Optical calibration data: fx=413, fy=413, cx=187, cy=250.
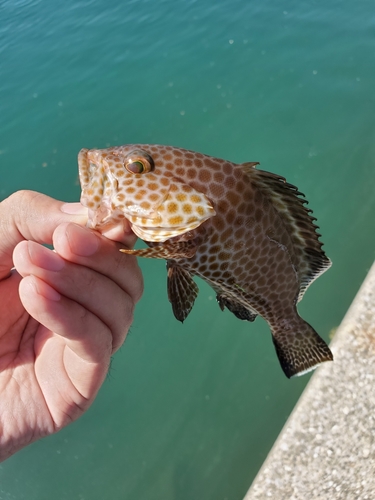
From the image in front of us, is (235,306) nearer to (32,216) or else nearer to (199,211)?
(199,211)

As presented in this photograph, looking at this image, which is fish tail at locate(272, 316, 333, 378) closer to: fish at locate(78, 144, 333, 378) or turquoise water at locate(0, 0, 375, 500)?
fish at locate(78, 144, 333, 378)

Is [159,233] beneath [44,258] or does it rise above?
beneath

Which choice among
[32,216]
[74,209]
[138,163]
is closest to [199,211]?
[138,163]

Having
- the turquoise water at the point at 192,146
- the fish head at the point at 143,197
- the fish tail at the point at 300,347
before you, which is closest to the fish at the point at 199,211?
the fish head at the point at 143,197

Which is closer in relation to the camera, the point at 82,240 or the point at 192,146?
the point at 82,240

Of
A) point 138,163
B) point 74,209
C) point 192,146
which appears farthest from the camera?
point 192,146

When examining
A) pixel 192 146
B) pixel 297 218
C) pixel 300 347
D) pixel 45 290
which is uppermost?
pixel 45 290
